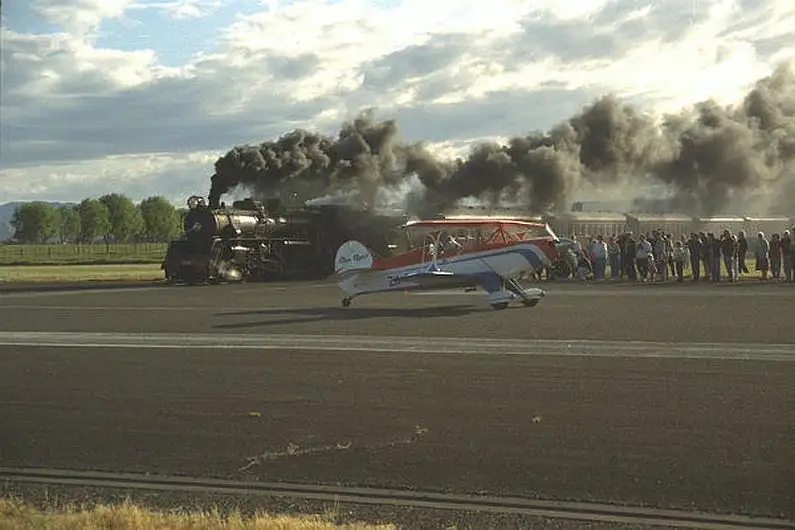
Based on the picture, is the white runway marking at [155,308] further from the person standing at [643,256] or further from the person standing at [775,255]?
the person standing at [775,255]

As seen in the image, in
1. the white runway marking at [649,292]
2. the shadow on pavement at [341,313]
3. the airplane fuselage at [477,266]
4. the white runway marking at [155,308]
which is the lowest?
the white runway marking at [649,292]

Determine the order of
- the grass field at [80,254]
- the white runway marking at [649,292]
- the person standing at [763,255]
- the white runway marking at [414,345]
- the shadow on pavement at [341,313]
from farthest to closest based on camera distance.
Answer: the grass field at [80,254] < the person standing at [763,255] < the white runway marking at [649,292] < the shadow on pavement at [341,313] < the white runway marking at [414,345]

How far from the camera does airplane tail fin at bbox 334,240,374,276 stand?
23406 millimetres

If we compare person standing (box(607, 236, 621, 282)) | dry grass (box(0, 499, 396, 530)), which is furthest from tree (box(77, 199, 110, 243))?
dry grass (box(0, 499, 396, 530))

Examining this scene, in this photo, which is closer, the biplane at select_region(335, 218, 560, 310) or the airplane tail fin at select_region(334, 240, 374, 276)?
the biplane at select_region(335, 218, 560, 310)

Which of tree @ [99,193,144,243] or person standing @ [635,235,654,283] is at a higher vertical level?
tree @ [99,193,144,243]

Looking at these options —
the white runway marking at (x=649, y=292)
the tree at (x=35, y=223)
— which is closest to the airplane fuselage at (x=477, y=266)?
the white runway marking at (x=649, y=292)

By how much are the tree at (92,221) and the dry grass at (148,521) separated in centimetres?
10597

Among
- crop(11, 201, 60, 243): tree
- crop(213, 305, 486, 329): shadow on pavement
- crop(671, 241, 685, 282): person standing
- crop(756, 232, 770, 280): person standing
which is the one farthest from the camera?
crop(11, 201, 60, 243): tree

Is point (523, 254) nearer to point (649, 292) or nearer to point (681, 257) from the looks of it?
point (649, 292)

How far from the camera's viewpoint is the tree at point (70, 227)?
351 ft

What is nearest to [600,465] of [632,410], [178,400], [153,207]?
[632,410]

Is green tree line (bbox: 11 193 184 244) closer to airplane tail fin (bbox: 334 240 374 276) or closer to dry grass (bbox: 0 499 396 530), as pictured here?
airplane tail fin (bbox: 334 240 374 276)

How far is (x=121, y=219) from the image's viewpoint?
11438 cm
